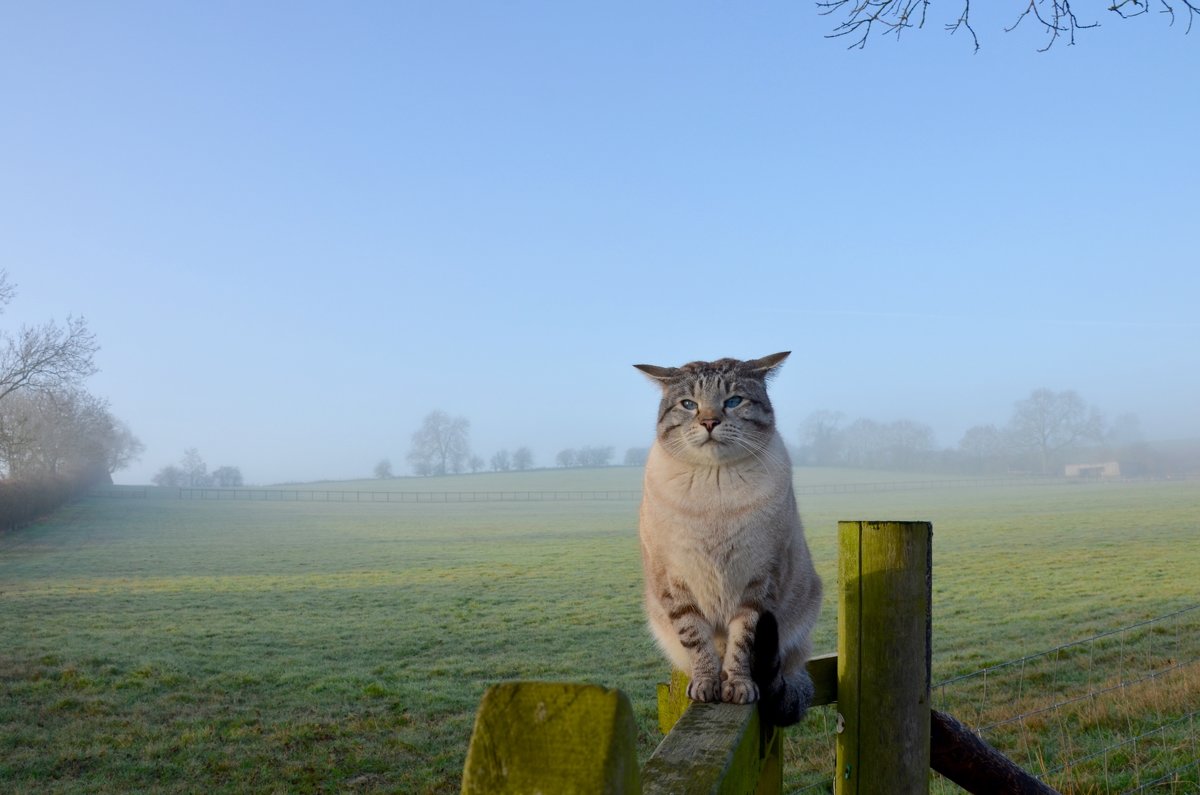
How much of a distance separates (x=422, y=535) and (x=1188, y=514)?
1197 inches

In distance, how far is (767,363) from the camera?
8.70ft

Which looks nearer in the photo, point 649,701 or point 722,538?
point 722,538

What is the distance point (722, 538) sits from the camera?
248 cm

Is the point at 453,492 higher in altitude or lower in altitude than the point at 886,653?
→ lower

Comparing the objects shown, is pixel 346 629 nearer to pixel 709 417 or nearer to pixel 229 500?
pixel 709 417

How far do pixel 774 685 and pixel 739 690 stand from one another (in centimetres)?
11

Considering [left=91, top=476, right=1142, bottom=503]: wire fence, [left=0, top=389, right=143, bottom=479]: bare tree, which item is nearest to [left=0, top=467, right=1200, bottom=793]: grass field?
[left=0, top=389, right=143, bottom=479]: bare tree

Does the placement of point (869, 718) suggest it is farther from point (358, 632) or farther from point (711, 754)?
point (358, 632)

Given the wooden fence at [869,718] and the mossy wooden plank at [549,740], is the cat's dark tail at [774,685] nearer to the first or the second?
the wooden fence at [869,718]

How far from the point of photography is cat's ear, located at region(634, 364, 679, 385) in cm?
266

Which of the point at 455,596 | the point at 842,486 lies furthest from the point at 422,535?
the point at 842,486

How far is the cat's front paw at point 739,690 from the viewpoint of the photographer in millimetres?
2160

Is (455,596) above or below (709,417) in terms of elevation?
below

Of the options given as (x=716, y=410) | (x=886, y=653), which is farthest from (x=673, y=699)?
(x=716, y=410)
